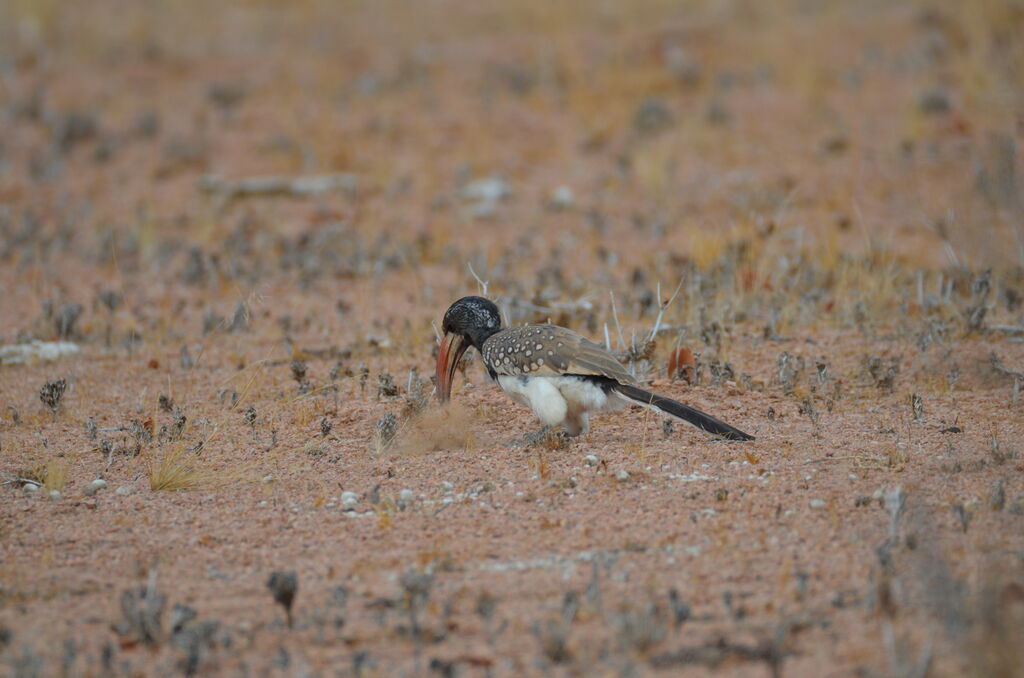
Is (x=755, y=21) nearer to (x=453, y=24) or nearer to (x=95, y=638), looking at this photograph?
(x=453, y=24)

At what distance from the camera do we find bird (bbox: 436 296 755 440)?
5.43 metres

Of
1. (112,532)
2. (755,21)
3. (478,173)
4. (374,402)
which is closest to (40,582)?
(112,532)

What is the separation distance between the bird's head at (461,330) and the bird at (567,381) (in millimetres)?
329

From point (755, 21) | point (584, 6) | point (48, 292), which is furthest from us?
point (584, 6)

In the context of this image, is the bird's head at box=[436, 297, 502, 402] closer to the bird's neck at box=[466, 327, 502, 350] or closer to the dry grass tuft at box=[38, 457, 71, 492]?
the bird's neck at box=[466, 327, 502, 350]

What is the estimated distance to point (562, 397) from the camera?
5578mm

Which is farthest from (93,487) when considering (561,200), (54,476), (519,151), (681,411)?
(519,151)

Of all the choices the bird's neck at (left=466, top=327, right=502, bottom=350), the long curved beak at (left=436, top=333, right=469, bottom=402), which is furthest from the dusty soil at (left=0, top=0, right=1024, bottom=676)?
the bird's neck at (left=466, top=327, right=502, bottom=350)

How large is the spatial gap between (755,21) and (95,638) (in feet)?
48.9

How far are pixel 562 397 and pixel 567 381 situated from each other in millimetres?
87

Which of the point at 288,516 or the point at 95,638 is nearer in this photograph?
the point at 95,638

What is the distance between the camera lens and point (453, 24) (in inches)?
Result: 719

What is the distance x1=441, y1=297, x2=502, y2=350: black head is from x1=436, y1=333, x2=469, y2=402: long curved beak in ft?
0.21

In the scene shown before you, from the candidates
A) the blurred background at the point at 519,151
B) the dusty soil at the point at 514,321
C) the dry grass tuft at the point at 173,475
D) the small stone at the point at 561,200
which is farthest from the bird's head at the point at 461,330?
the small stone at the point at 561,200
